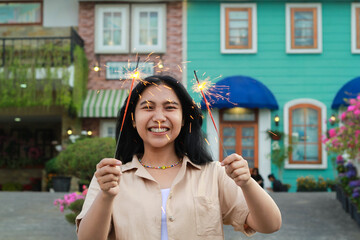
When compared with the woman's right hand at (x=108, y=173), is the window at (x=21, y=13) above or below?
above

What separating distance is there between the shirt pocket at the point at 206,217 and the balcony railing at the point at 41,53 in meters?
10.2

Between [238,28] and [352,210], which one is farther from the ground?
[238,28]

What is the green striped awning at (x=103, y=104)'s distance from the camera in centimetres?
1195

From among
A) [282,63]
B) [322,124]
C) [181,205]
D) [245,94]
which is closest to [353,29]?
[282,63]

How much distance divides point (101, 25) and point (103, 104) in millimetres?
2261

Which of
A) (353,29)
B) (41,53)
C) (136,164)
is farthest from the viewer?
(353,29)

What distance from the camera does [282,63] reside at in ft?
40.5

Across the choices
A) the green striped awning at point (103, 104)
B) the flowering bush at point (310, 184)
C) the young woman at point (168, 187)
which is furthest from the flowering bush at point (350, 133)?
the green striped awning at point (103, 104)

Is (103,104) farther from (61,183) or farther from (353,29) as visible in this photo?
(353,29)

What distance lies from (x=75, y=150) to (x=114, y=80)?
458cm

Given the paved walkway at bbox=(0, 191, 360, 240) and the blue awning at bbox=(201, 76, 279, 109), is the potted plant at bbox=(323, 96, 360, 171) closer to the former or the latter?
the paved walkway at bbox=(0, 191, 360, 240)

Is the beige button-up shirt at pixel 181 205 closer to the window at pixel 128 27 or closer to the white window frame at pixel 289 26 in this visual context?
the window at pixel 128 27

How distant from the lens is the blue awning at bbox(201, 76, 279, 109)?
→ 1131 centimetres

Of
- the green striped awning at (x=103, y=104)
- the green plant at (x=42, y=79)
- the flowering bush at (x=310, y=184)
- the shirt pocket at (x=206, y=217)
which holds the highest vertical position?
the green plant at (x=42, y=79)
